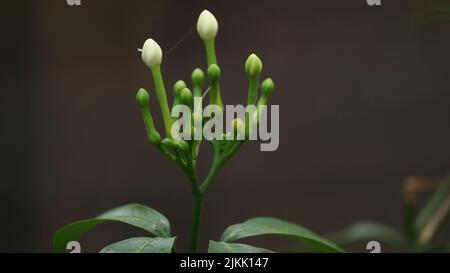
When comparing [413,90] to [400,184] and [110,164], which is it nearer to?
[400,184]

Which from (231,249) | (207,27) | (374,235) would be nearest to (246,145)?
(374,235)

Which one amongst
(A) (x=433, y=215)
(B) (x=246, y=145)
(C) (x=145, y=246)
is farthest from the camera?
(B) (x=246, y=145)

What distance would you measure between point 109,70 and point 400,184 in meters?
0.90

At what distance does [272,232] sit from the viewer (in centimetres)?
77

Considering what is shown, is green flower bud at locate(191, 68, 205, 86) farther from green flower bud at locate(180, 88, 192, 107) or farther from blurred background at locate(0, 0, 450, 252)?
blurred background at locate(0, 0, 450, 252)

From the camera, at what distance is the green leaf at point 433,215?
1174mm

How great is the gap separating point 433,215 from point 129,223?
2.19 ft

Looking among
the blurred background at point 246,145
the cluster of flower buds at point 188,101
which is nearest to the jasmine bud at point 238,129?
the cluster of flower buds at point 188,101

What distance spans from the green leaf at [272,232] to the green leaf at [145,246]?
3.6 inches

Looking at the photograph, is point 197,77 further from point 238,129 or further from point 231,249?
point 231,249

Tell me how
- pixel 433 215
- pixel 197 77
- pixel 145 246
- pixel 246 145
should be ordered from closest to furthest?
1. pixel 145 246
2. pixel 197 77
3. pixel 433 215
4. pixel 246 145

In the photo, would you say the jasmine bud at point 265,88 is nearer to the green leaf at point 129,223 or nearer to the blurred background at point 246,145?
the green leaf at point 129,223

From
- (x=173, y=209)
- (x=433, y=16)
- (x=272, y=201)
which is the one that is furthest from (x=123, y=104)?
(x=433, y=16)

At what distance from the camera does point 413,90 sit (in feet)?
6.37
